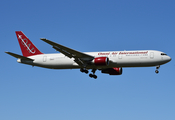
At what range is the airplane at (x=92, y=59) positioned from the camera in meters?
41.2

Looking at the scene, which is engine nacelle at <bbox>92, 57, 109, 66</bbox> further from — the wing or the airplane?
the wing

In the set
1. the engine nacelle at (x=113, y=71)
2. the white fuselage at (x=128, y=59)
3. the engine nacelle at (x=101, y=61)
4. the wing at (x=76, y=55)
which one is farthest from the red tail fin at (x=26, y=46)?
the engine nacelle at (x=113, y=71)

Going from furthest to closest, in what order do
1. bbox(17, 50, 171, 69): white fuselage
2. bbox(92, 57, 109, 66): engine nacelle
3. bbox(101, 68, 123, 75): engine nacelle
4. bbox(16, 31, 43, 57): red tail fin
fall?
bbox(16, 31, 43, 57): red tail fin
bbox(101, 68, 123, 75): engine nacelle
bbox(92, 57, 109, 66): engine nacelle
bbox(17, 50, 171, 69): white fuselage

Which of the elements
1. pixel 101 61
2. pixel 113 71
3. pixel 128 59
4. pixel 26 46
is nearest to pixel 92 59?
pixel 101 61

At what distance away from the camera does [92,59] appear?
42906mm

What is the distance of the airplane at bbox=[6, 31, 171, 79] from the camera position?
4119 cm

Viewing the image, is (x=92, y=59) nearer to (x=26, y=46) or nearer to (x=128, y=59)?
(x=128, y=59)

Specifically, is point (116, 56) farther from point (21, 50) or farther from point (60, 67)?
point (21, 50)

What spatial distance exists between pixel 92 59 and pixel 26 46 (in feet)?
41.5

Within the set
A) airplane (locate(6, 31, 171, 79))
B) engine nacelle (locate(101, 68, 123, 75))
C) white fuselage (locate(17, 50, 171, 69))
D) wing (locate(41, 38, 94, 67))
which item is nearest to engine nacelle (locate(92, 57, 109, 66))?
airplane (locate(6, 31, 171, 79))

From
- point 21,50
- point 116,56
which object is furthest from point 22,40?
point 116,56

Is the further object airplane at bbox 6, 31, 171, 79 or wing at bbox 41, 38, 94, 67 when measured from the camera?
airplane at bbox 6, 31, 171, 79

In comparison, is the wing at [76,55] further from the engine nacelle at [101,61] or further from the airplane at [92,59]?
the engine nacelle at [101,61]

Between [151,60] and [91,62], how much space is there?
8.51m
